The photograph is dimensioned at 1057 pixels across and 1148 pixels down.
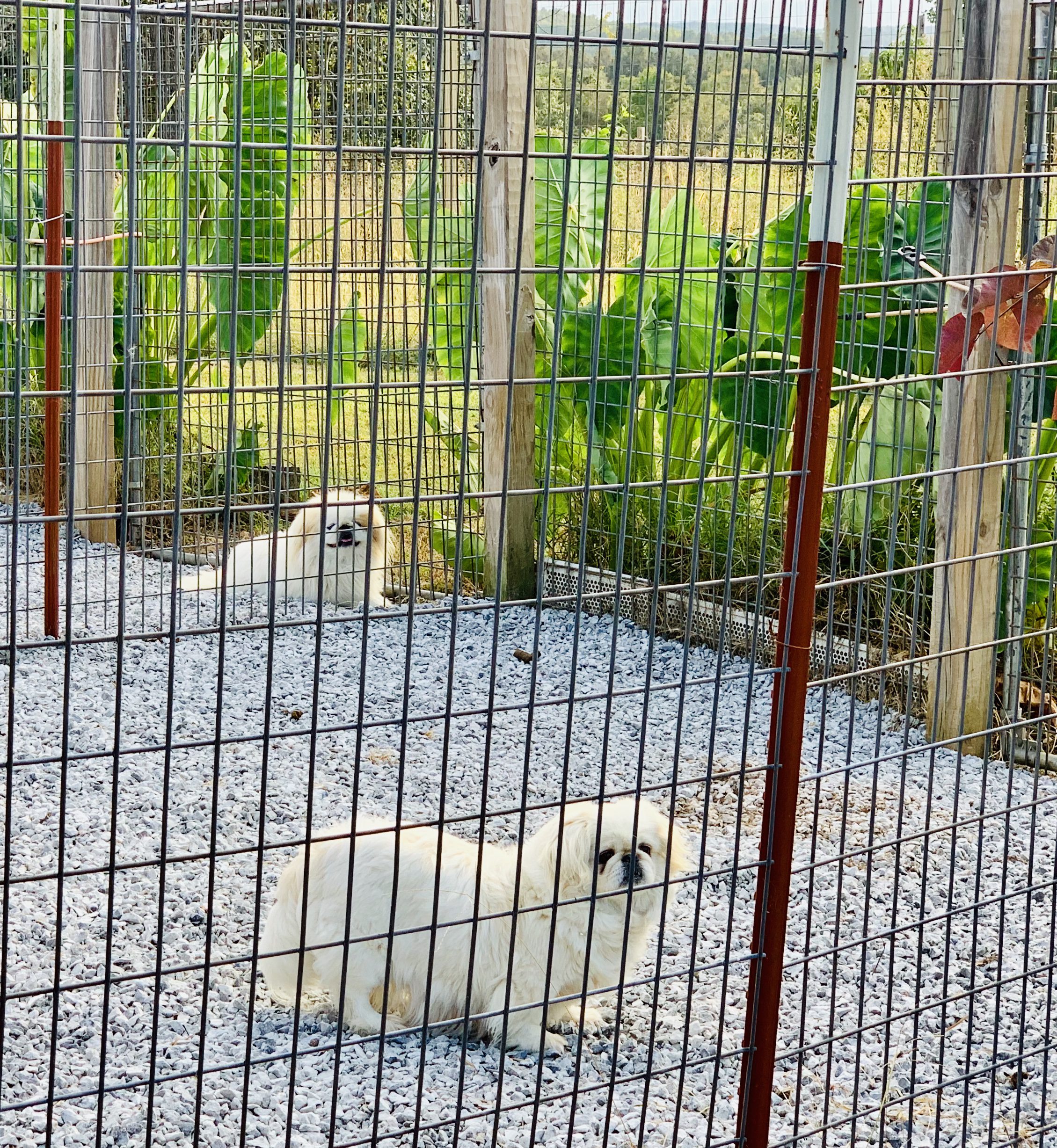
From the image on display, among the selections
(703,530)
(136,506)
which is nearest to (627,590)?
(703,530)

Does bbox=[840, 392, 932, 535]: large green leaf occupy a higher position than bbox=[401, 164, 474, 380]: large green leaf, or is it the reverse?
bbox=[401, 164, 474, 380]: large green leaf

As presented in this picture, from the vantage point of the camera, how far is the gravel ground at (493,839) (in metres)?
2.28

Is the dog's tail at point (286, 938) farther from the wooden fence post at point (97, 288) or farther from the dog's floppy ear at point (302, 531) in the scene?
the wooden fence post at point (97, 288)

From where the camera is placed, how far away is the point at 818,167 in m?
2.00

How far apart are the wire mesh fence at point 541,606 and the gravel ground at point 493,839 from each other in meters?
0.02

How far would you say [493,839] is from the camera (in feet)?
14.1

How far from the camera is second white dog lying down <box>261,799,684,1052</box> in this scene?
301cm

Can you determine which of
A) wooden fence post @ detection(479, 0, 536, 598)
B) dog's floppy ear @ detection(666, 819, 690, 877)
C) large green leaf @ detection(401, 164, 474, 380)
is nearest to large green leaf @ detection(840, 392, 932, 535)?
wooden fence post @ detection(479, 0, 536, 598)

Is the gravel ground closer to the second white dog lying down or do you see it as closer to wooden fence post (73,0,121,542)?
the second white dog lying down

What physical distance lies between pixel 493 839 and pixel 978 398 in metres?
2.20

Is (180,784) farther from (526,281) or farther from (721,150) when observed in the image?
(721,150)

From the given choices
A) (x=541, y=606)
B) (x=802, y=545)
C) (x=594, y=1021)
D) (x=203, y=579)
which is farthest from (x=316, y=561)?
(x=802, y=545)

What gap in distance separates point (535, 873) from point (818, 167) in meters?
1.70

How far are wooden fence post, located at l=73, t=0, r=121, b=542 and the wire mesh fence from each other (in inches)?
1.4
